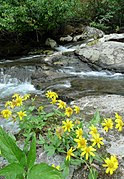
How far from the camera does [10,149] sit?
4.00 ft

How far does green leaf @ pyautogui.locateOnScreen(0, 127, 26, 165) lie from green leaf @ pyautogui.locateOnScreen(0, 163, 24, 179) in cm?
3

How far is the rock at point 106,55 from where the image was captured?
8.48m

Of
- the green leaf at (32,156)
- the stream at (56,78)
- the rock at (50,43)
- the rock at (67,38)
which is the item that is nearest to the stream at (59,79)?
the stream at (56,78)

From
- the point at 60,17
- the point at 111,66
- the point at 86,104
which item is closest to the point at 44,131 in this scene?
the point at 86,104

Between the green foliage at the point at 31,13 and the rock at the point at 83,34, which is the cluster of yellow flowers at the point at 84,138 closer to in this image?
the green foliage at the point at 31,13

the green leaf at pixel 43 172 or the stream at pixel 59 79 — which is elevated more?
the green leaf at pixel 43 172

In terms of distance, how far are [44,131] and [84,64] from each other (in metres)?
6.33

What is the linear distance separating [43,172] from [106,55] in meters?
7.78

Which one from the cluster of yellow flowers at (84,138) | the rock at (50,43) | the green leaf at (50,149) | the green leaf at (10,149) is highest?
the green leaf at (10,149)

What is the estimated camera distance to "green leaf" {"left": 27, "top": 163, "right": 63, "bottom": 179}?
114cm

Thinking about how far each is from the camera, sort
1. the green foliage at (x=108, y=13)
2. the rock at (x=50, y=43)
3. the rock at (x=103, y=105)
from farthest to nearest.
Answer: the green foliage at (x=108, y=13) < the rock at (x=50, y=43) < the rock at (x=103, y=105)

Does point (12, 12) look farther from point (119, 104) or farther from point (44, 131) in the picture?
point (44, 131)

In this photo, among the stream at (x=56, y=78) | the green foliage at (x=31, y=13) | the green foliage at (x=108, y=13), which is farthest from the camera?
the green foliage at (x=108, y=13)

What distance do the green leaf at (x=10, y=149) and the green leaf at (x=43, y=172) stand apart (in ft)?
0.28
